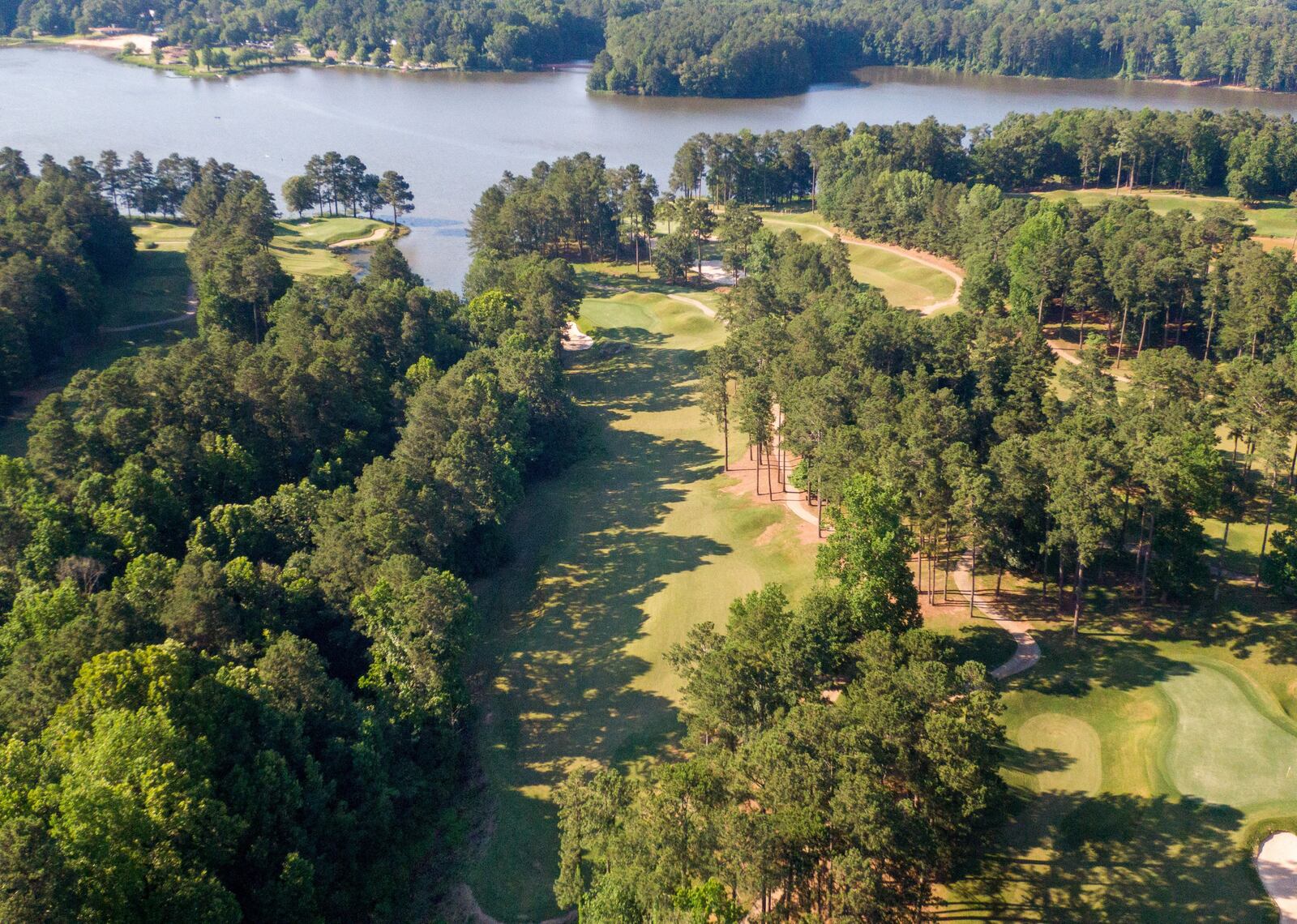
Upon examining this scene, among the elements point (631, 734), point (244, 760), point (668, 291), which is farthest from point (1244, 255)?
point (244, 760)

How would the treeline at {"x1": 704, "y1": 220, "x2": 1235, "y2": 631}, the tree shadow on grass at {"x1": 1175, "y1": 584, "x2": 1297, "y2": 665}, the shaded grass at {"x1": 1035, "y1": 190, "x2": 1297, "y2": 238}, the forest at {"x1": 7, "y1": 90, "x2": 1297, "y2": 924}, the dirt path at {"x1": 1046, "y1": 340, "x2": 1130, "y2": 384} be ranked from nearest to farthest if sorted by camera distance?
the forest at {"x1": 7, "y1": 90, "x2": 1297, "y2": 924}, the tree shadow on grass at {"x1": 1175, "y1": 584, "x2": 1297, "y2": 665}, the treeline at {"x1": 704, "y1": 220, "x2": 1235, "y2": 631}, the dirt path at {"x1": 1046, "y1": 340, "x2": 1130, "y2": 384}, the shaded grass at {"x1": 1035, "y1": 190, "x2": 1297, "y2": 238}

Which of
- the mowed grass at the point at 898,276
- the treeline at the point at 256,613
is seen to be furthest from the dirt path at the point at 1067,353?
the treeline at the point at 256,613

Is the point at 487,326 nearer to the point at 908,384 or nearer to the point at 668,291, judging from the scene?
the point at 668,291

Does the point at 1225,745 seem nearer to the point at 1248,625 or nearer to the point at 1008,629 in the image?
the point at 1248,625

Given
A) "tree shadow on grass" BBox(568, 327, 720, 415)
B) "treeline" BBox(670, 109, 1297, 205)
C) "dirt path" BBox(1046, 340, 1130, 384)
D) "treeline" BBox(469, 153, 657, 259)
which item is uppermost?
"treeline" BBox(670, 109, 1297, 205)

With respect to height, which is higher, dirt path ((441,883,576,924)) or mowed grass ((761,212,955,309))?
mowed grass ((761,212,955,309))

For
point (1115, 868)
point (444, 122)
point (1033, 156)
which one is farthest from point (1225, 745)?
point (444, 122)

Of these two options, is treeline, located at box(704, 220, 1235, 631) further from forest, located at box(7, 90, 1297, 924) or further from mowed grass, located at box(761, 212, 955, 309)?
mowed grass, located at box(761, 212, 955, 309)

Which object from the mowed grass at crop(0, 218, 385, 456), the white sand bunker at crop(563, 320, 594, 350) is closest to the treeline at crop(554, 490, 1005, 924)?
the white sand bunker at crop(563, 320, 594, 350)
